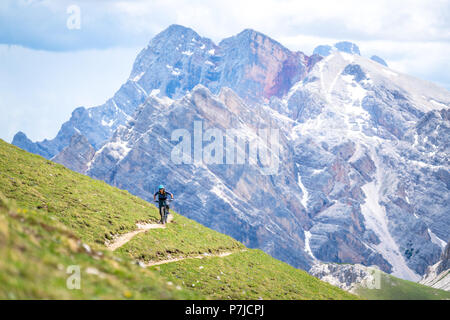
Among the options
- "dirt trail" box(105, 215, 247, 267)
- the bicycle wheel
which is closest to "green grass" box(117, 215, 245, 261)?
"dirt trail" box(105, 215, 247, 267)

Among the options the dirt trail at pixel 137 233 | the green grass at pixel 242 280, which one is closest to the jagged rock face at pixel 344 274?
the green grass at pixel 242 280

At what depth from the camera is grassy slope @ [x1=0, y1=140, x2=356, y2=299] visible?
13984mm

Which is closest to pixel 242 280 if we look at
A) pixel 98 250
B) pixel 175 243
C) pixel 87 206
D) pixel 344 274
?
pixel 175 243

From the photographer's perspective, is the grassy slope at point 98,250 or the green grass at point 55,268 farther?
the grassy slope at point 98,250

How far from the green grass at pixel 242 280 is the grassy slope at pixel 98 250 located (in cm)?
8

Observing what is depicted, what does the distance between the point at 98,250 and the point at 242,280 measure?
15.3 metres

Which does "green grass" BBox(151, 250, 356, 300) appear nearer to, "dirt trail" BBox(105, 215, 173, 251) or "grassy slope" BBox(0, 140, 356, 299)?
"grassy slope" BBox(0, 140, 356, 299)

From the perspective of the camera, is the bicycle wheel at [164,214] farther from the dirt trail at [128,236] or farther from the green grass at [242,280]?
the green grass at [242,280]

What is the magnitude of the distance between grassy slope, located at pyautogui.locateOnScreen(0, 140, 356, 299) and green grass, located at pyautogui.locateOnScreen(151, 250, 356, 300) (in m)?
0.08

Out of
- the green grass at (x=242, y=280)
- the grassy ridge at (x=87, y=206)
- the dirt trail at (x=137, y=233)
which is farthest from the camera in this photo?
the grassy ridge at (x=87, y=206)

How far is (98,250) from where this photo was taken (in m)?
19.1

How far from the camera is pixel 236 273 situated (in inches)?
1325

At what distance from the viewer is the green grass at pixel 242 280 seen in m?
28.0

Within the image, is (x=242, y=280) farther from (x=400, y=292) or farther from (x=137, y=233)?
(x=400, y=292)
